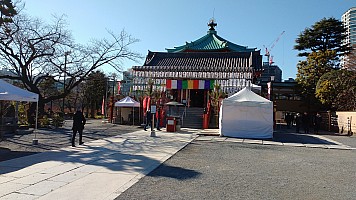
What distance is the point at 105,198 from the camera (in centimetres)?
533

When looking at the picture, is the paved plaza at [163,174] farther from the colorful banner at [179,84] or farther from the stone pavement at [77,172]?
the colorful banner at [179,84]

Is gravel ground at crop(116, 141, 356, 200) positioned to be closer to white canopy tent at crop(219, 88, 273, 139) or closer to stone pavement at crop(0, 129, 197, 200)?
stone pavement at crop(0, 129, 197, 200)

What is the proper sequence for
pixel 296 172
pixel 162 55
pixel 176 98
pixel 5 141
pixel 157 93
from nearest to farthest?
pixel 296 172
pixel 5 141
pixel 157 93
pixel 176 98
pixel 162 55

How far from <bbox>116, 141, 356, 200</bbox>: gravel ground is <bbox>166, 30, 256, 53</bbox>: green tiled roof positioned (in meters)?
26.1

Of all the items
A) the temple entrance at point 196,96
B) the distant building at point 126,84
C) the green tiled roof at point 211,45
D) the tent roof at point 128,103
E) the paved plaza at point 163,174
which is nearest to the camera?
the paved plaza at point 163,174

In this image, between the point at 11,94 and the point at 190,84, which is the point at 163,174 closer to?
the point at 11,94

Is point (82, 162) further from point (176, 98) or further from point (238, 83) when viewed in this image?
point (176, 98)

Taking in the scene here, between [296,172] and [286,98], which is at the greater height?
[286,98]

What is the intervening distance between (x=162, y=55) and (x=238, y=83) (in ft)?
36.2

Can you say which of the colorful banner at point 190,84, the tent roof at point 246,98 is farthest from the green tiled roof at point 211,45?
the tent roof at point 246,98

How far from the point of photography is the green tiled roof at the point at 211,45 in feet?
117

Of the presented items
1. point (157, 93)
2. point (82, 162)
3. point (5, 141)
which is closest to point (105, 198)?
point (82, 162)

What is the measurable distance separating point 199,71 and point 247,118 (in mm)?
11610

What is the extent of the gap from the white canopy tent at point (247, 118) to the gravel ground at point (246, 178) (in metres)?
6.93
